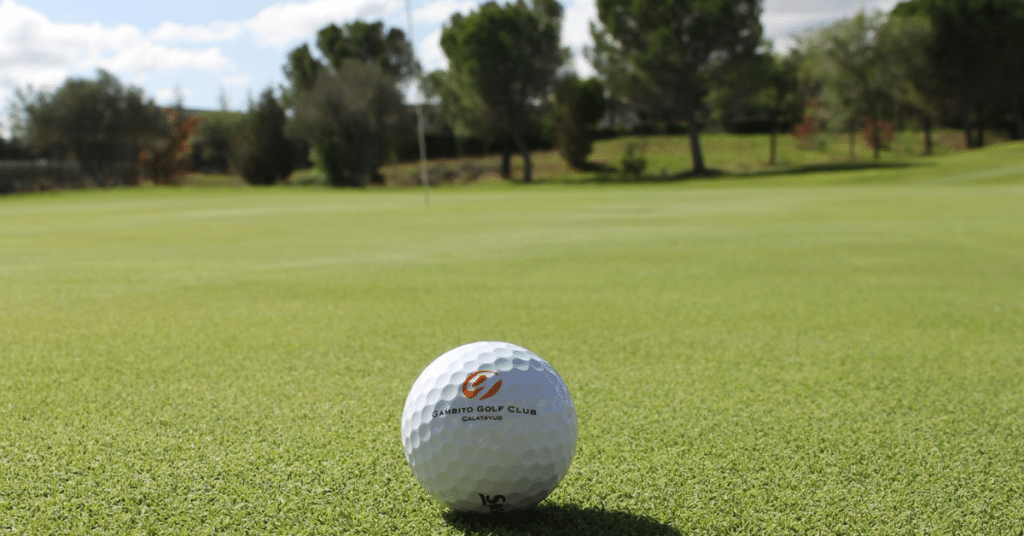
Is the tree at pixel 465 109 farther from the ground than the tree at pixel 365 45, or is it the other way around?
the tree at pixel 365 45

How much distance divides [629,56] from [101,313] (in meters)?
41.8

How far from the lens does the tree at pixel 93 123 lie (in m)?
49.3

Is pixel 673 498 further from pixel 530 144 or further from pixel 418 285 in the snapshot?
pixel 530 144

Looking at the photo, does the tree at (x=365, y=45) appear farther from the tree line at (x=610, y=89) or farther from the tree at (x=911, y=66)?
the tree at (x=911, y=66)

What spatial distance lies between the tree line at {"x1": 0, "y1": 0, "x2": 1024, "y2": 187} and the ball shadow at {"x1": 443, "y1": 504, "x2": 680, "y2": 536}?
4232 centimetres

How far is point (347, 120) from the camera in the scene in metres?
47.8

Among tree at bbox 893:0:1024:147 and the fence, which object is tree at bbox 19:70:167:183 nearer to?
the fence

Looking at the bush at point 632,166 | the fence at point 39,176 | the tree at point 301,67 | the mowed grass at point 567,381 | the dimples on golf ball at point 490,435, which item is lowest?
the mowed grass at point 567,381

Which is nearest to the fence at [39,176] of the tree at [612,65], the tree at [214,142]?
the tree at [214,142]

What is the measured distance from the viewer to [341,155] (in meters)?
47.7

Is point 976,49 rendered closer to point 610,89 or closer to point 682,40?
point 682,40

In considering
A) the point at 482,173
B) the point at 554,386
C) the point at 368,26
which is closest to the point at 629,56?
the point at 482,173

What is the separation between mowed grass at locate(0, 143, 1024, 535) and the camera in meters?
2.18

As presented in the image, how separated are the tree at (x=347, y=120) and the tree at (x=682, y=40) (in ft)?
52.6
